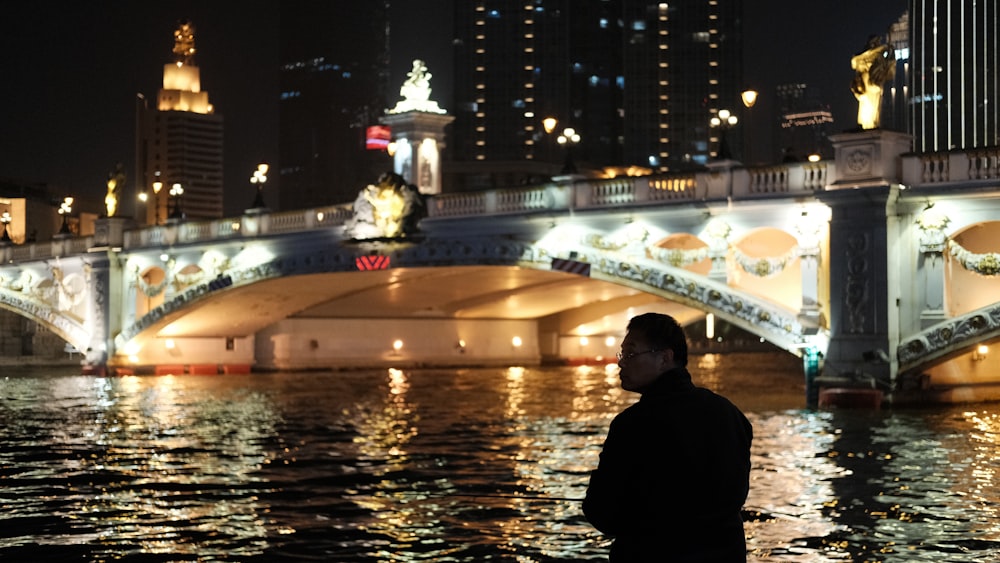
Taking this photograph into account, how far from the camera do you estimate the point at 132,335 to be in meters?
69.7

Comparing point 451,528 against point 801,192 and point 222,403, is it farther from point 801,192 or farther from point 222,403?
point 222,403

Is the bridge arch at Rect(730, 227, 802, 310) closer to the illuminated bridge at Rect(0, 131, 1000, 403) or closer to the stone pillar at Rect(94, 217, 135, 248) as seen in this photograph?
the illuminated bridge at Rect(0, 131, 1000, 403)

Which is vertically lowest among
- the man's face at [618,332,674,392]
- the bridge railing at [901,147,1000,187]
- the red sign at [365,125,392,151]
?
the man's face at [618,332,674,392]

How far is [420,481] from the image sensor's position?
2403cm

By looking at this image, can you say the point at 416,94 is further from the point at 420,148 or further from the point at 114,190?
the point at 114,190

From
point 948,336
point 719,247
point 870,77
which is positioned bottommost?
point 948,336

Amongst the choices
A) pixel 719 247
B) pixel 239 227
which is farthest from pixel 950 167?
pixel 239 227

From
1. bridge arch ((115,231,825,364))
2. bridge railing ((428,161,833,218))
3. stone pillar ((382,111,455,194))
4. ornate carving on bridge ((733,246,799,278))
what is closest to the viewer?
bridge railing ((428,161,833,218))

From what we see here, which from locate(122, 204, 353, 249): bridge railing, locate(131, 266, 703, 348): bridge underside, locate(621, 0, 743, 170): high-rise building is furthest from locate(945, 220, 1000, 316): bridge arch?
locate(621, 0, 743, 170): high-rise building

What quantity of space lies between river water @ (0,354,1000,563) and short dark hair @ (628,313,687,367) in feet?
29.1

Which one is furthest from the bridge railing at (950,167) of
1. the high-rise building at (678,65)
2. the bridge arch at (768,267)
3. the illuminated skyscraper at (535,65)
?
the high-rise building at (678,65)

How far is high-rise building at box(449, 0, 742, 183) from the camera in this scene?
19425 centimetres

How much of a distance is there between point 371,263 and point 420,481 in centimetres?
3166

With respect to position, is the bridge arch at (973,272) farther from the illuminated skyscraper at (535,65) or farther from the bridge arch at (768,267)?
the illuminated skyscraper at (535,65)
